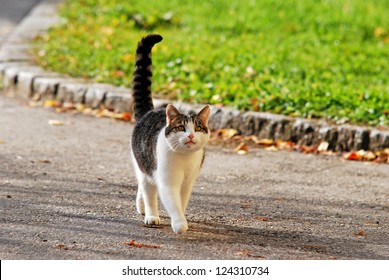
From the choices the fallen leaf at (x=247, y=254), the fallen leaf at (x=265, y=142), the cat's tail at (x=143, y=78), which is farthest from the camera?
the fallen leaf at (x=265, y=142)

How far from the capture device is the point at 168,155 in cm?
561

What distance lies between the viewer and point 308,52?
1184cm

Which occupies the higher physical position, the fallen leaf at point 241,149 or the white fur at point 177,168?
the white fur at point 177,168

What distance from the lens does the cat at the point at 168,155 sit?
219 inches

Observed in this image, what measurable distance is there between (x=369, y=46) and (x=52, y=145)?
535 cm

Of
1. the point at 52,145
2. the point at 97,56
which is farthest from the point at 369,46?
the point at 52,145

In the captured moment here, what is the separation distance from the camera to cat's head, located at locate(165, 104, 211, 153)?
5.50m

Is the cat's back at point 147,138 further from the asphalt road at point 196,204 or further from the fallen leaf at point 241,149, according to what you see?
the fallen leaf at point 241,149

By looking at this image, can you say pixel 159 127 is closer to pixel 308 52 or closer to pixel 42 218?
pixel 42 218

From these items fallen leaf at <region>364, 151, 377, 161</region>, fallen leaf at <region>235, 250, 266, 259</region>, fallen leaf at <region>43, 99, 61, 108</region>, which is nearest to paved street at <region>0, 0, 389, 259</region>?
fallen leaf at <region>235, 250, 266, 259</region>

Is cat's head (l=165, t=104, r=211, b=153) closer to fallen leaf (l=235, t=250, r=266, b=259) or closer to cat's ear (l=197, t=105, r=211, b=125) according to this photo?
cat's ear (l=197, t=105, r=211, b=125)

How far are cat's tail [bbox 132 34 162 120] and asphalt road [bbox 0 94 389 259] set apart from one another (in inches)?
24.6

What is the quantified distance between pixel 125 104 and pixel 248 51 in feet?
8.00

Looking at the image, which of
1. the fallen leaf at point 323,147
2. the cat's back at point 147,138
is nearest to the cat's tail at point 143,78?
the cat's back at point 147,138
